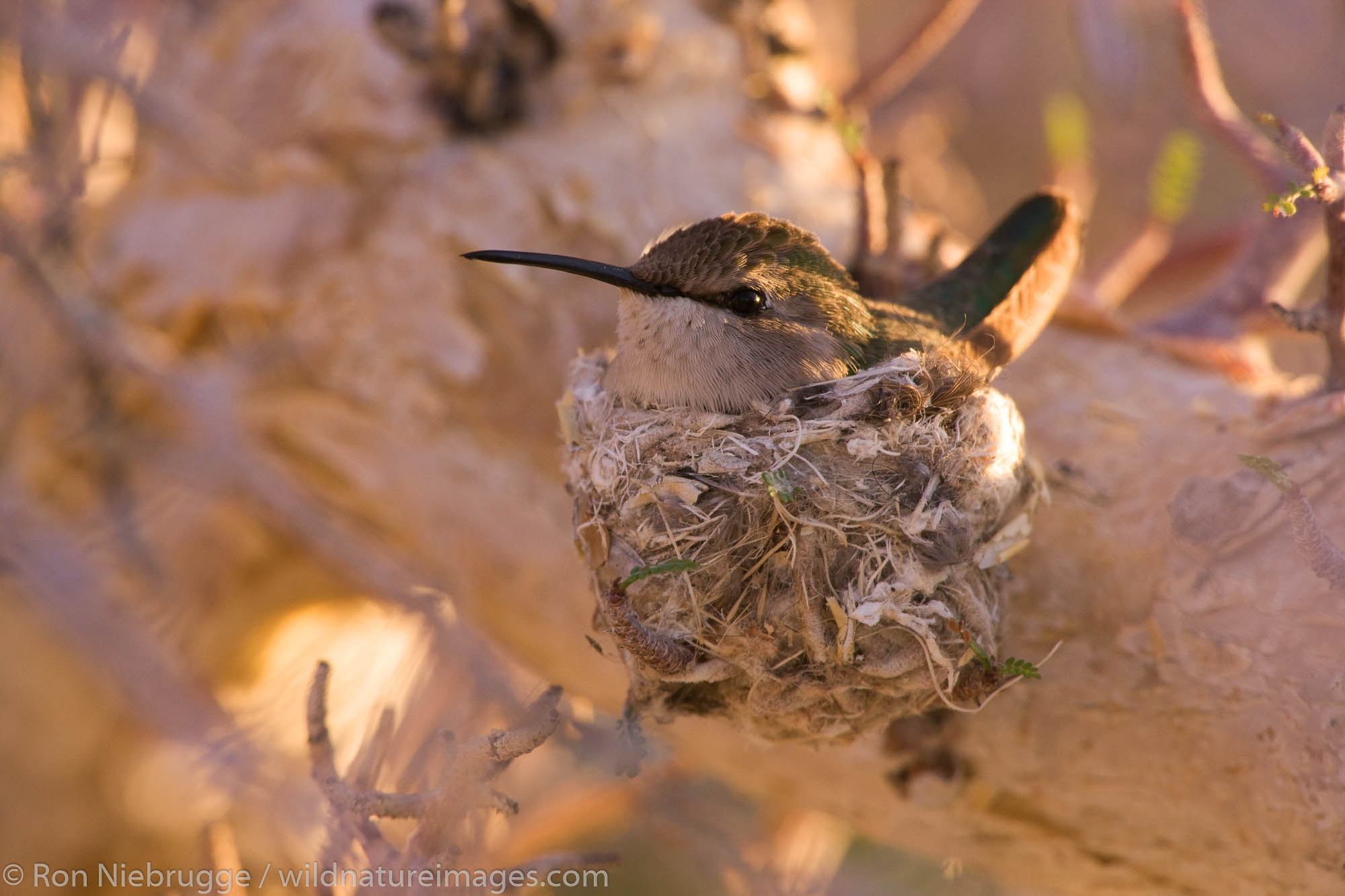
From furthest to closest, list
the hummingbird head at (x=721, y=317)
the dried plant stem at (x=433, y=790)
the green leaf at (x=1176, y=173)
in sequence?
the green leaf at (x=1176, y=173)
the hummingbird head at (x=721, y=317)
the dried plant stem at (x=433, y=790)

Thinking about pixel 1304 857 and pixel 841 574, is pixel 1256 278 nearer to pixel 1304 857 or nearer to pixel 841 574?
pixel 1304 857

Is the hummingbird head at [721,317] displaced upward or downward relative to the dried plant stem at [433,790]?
upward

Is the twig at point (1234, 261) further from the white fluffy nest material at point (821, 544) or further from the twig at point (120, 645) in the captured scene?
the twig at point (120, 645)

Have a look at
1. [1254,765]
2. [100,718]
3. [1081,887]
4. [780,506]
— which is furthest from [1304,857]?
[100,718]

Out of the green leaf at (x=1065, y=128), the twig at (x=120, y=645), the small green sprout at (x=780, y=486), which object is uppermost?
the green leaf at (x=1065, y=128)

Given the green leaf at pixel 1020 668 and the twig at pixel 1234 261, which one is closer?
the green leaf at pixel 1020 668

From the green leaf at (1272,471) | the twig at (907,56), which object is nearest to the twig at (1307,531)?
the green leaf at (1272,471)

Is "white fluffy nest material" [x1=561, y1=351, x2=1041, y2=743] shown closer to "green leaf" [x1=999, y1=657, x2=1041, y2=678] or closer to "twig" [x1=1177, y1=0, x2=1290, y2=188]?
"green leaf" [x1=999, y1=657, x2=1041, y2=678]

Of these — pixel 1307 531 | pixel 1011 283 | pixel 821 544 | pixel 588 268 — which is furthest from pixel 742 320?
pixel 1307 531
